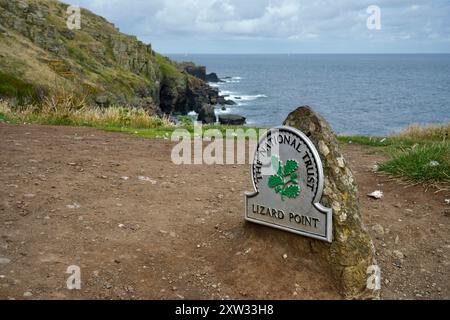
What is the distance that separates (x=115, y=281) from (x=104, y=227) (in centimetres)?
125

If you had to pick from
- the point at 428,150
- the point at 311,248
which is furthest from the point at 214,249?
the point at 428,150

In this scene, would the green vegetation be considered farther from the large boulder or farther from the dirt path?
the large boulder

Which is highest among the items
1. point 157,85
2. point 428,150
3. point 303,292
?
point 157,85

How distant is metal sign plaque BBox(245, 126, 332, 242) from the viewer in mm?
4867

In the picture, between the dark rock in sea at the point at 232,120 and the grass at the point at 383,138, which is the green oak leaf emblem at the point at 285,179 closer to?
the grass at the point at 383,138

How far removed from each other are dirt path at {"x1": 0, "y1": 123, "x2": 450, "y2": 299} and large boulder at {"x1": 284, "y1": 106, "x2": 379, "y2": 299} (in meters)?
0.17

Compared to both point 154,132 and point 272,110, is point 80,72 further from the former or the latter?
point 272,110

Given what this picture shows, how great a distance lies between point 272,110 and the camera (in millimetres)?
62281

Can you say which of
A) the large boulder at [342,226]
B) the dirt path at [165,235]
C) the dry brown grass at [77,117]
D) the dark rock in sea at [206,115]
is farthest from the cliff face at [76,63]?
the large boulder at [342,226]

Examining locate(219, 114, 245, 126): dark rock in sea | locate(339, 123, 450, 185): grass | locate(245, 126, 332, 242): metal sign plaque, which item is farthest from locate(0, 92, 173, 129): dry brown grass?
locate(219, 114, 245, 126): dark rock in sea

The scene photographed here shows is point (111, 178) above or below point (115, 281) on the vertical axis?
above

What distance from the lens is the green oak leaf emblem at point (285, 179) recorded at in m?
5.05

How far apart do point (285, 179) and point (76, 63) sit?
3217 centimetres

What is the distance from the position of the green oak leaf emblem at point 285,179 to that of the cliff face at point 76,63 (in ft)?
64.2
